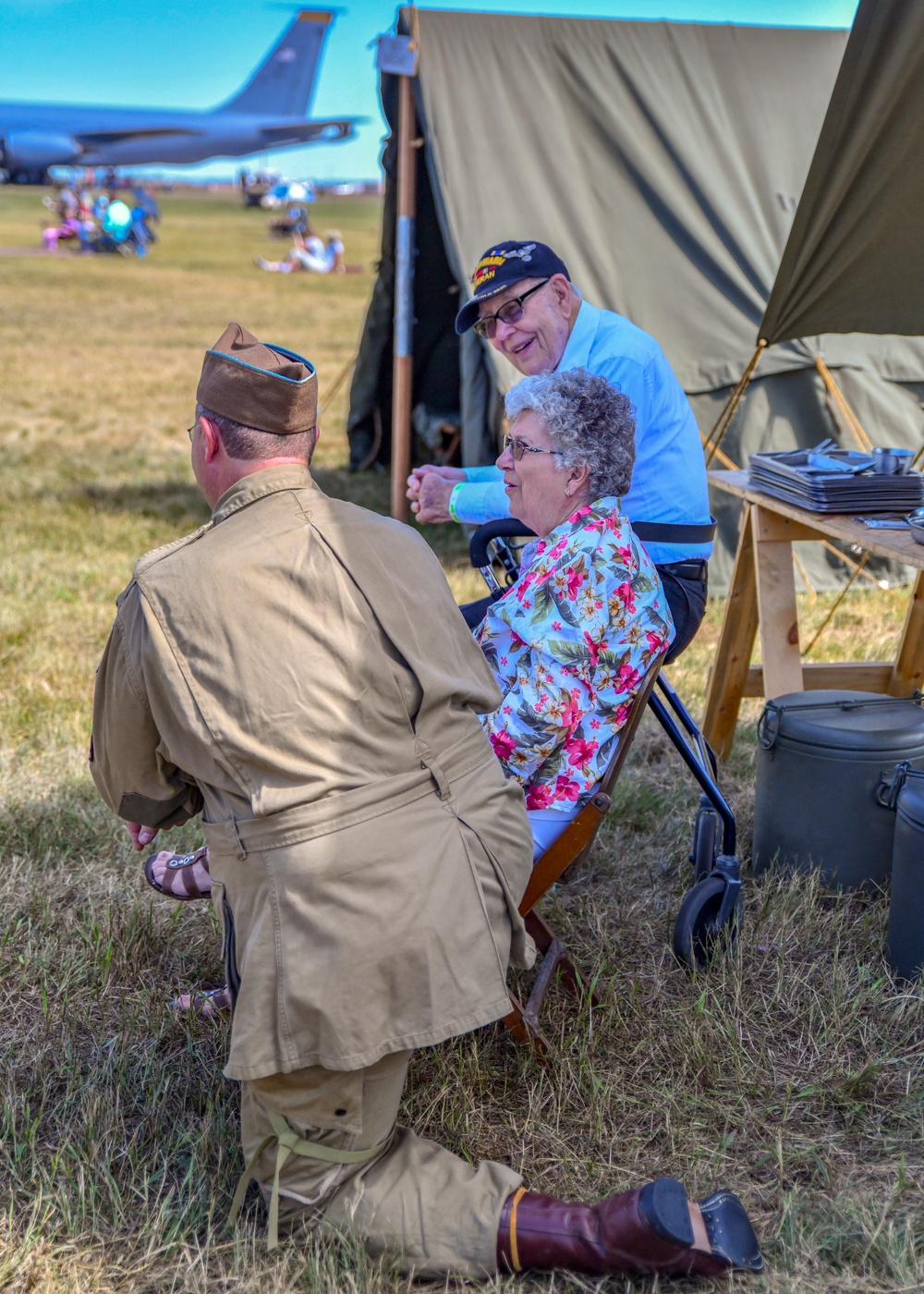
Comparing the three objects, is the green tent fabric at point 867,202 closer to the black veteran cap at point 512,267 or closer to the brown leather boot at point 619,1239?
the black veteran cap at point 512,267

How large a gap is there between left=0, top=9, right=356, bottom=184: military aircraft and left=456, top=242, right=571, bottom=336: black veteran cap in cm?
4875

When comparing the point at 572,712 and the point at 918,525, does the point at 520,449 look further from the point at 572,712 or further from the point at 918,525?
the point at 918,525

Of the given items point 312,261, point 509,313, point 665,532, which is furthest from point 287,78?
point 665,532

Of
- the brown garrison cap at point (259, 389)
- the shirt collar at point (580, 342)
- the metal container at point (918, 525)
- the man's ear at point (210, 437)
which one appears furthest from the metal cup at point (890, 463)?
the man's ear at point (210, 437)

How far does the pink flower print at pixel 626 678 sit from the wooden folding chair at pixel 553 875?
3cm

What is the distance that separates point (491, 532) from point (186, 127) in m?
52.6

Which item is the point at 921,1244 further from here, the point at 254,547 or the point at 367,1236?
the point at 254,547

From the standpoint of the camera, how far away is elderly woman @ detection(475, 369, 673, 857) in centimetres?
242

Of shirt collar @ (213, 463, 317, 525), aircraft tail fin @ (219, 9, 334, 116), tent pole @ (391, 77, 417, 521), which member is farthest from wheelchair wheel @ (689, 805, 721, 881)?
aircraft tail fin @ (219, 9, 334, 116)

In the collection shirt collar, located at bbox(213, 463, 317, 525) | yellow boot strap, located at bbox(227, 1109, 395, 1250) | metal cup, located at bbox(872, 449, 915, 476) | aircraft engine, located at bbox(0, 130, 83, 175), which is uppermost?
aircraft engine, located at bbox(0, 130, 83, 175)

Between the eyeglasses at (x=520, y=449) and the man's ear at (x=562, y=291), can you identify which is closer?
the eyeglasses at (x=520, y=449)

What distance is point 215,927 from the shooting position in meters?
2.96

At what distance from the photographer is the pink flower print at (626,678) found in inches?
97.0

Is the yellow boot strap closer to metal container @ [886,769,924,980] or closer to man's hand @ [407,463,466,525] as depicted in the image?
metal container @ [886,769,924,980]
